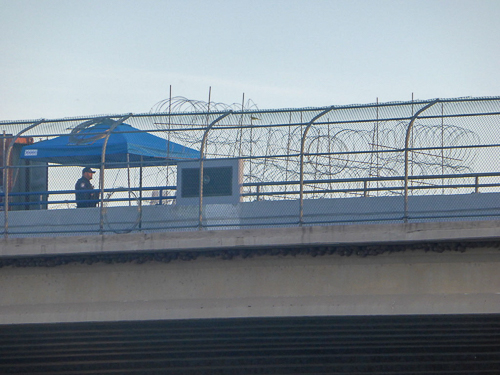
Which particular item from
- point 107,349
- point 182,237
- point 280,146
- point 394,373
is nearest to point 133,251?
point 182,237

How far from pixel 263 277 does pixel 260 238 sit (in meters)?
0.67

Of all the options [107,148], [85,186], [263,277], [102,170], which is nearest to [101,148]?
[107,148]

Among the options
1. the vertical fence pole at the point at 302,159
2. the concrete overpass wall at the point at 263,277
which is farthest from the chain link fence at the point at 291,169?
the concrete overpass wall at the point at 263,277

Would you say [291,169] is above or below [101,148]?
below

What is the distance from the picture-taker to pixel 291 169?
9.16 m

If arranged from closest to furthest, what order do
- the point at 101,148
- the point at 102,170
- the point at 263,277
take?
the point at 263,277, the point at 102,170, the point at 101,148

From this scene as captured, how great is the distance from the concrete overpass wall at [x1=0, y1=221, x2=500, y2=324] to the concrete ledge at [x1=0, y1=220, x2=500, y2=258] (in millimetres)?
13

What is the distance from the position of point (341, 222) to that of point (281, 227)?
32.5 inches

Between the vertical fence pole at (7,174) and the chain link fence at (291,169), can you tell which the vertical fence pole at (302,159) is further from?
the vertical fence pole at (7,174)

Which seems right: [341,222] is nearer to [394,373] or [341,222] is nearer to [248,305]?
[248,305]

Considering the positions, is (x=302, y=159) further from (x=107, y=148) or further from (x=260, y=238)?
(x=107, y=148)

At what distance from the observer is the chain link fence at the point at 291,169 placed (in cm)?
841

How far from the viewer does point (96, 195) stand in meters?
10.9

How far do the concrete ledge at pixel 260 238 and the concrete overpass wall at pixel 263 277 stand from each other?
0.04 ft
